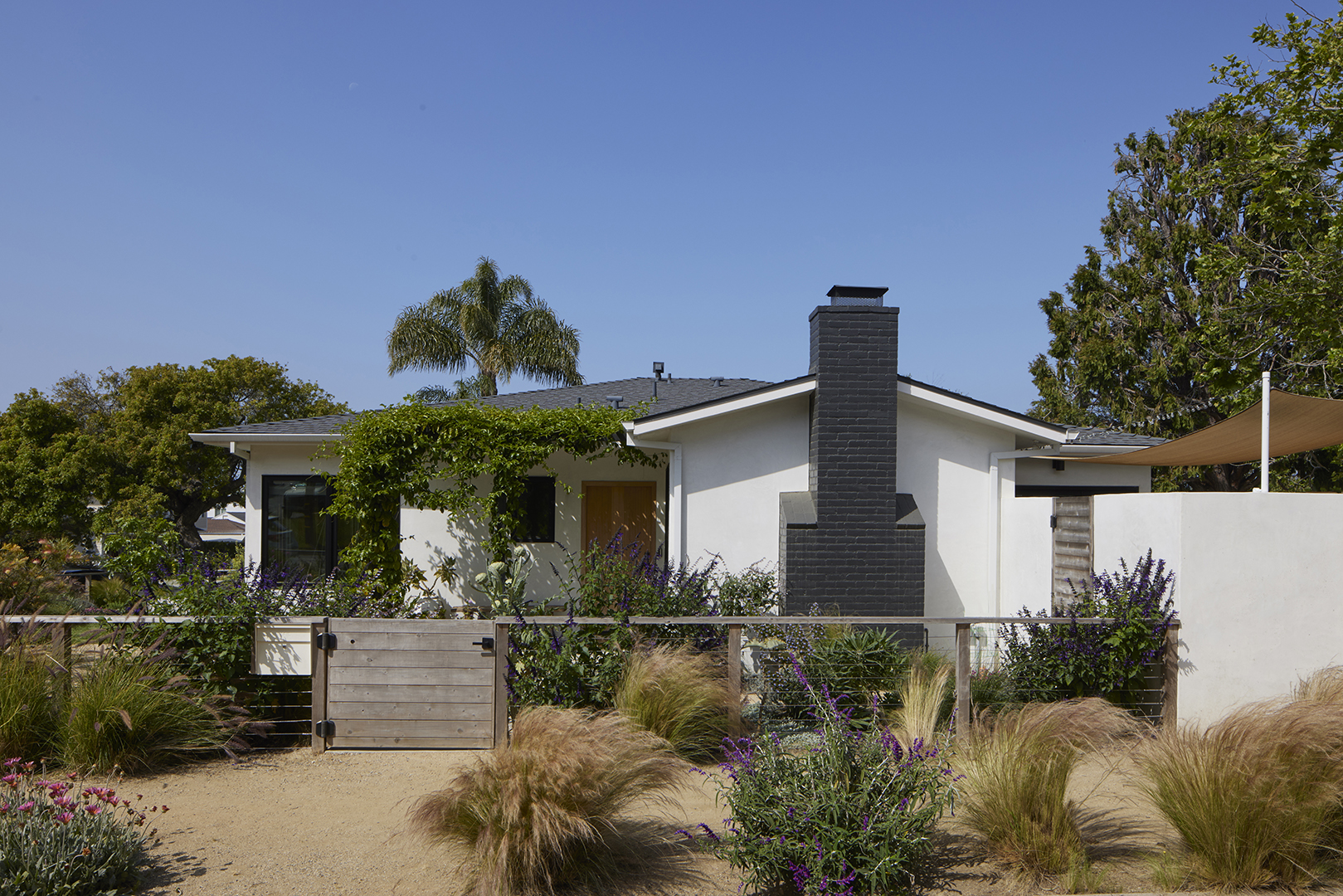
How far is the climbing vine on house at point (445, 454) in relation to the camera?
10.2 meters

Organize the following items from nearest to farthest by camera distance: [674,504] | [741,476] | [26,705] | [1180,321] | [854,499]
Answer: [26,705]
[854,499]
[674,504]
[741,476]
[1180,321]

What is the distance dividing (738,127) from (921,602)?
26.4 feet

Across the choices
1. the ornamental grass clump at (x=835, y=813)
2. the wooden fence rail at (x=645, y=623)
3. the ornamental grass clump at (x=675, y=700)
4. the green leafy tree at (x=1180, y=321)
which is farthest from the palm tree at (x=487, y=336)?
the ornamental grass clump at (x=835, y=813)

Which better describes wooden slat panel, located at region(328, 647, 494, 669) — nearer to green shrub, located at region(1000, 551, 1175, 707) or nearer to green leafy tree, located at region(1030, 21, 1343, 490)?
green shrub, located at region(1000, 551, 1175, 707)

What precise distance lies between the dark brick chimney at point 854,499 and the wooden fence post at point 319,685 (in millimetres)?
4765

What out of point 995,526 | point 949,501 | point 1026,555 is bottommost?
point 1026,555

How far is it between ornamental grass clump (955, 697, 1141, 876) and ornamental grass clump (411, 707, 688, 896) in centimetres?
165

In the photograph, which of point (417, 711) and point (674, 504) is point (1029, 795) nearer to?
point (417, 711)

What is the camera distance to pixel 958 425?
966 cm

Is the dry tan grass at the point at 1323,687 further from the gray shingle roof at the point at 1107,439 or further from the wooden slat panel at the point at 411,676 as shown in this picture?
the wooden slat panel at the point at 411,676

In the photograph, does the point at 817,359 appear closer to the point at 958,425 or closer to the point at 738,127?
the point at 958,425

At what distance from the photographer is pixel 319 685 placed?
621cm

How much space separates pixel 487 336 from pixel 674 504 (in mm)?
15982

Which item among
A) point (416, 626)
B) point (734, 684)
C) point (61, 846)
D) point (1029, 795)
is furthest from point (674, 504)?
point (61, 846)
